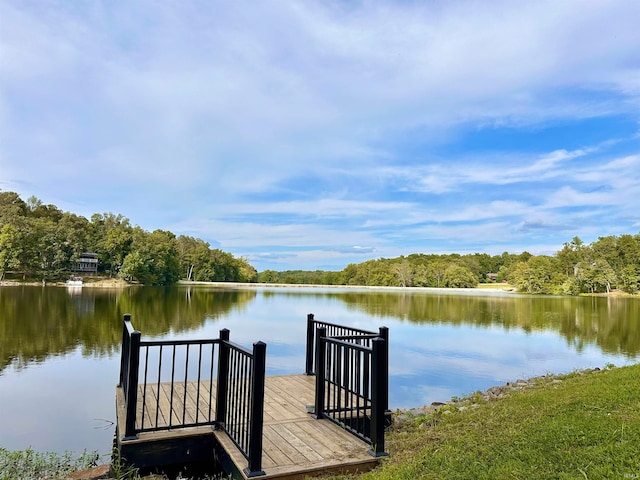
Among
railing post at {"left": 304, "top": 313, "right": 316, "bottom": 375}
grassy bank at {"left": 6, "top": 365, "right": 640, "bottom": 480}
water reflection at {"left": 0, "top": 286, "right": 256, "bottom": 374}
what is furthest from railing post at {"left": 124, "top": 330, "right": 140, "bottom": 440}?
water reflection at {"left": 0, "top": 286, "right": 256, "bottom": 374}

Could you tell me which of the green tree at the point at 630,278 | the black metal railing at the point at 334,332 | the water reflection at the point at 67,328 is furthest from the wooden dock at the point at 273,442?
the green tree at the point at 630,278

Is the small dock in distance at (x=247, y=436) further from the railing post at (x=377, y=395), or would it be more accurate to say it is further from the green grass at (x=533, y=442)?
the green grass at (x=533, y=442)

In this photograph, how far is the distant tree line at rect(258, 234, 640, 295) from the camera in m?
53.7

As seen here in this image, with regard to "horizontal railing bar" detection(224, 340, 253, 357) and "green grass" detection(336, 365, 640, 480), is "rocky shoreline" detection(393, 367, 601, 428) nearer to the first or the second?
"green grass" detection(336, 365, 640, 480)

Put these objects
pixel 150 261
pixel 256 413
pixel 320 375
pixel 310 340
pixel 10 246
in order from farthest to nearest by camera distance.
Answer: pixel 150 261, pixel 10 246, pixel 310 340, pixel 320 375, pixel 256 413

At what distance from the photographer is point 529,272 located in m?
59.3

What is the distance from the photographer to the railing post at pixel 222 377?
149 inches

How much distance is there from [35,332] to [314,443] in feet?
43.5

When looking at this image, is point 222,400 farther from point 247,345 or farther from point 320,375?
point 247,345

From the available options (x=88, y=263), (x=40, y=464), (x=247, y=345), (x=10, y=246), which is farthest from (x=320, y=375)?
(x=88, y=263)

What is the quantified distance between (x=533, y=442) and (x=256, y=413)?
6.88 feet

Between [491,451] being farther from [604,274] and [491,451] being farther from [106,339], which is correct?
[604,274]

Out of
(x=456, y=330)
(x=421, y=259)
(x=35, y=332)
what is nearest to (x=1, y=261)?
(x=35, y=332)

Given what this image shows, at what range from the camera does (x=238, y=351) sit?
347 centimetres
